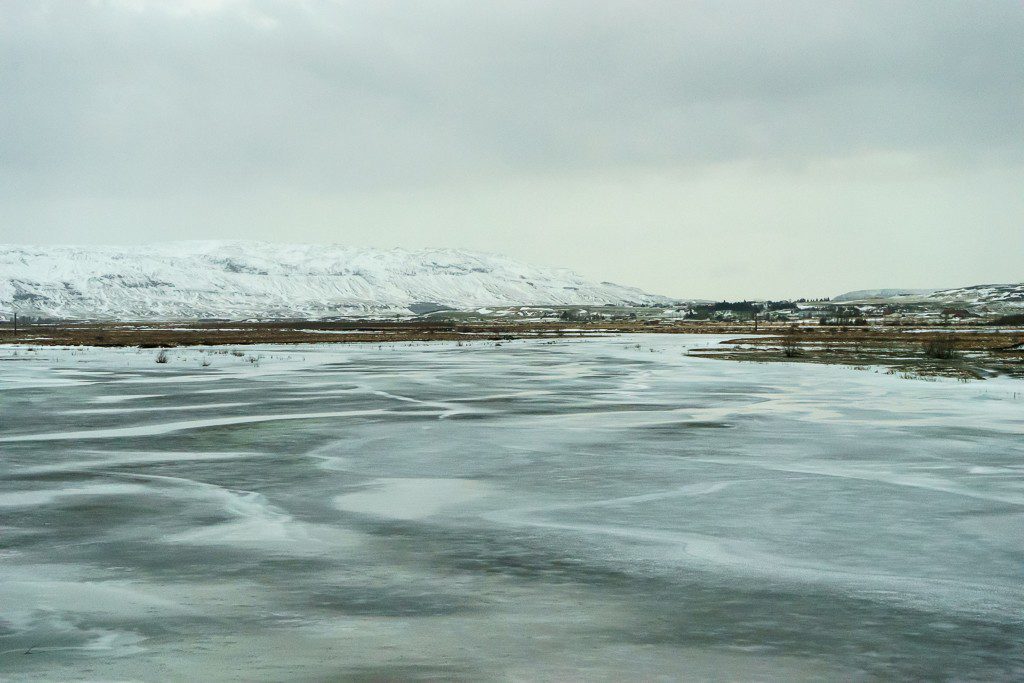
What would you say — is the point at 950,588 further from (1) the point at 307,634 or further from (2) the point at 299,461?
(2) the point at 299,461

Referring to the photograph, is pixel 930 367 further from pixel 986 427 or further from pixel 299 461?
pixel 299 461

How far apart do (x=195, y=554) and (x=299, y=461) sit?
6.93 meters

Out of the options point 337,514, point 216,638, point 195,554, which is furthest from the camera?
point 337,514

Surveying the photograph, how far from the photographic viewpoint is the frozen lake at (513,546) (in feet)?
24.2

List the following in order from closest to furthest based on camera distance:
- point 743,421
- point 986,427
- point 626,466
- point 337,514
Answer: point 337,514
point 626,466
point 986,427
point 743,421

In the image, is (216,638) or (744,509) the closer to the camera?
(216,638)

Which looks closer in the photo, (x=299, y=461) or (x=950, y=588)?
(x=950, y=588)

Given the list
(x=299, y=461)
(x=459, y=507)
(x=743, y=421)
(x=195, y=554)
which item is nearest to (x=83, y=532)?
(x=195, y=554)

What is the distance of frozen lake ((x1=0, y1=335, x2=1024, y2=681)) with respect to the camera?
290 inches

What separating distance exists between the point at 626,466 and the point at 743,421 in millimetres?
7603

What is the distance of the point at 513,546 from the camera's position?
1090 cm

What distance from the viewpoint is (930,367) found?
4403 centimetres

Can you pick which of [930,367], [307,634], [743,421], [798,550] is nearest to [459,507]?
[798,550]

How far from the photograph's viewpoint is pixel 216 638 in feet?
25.2
